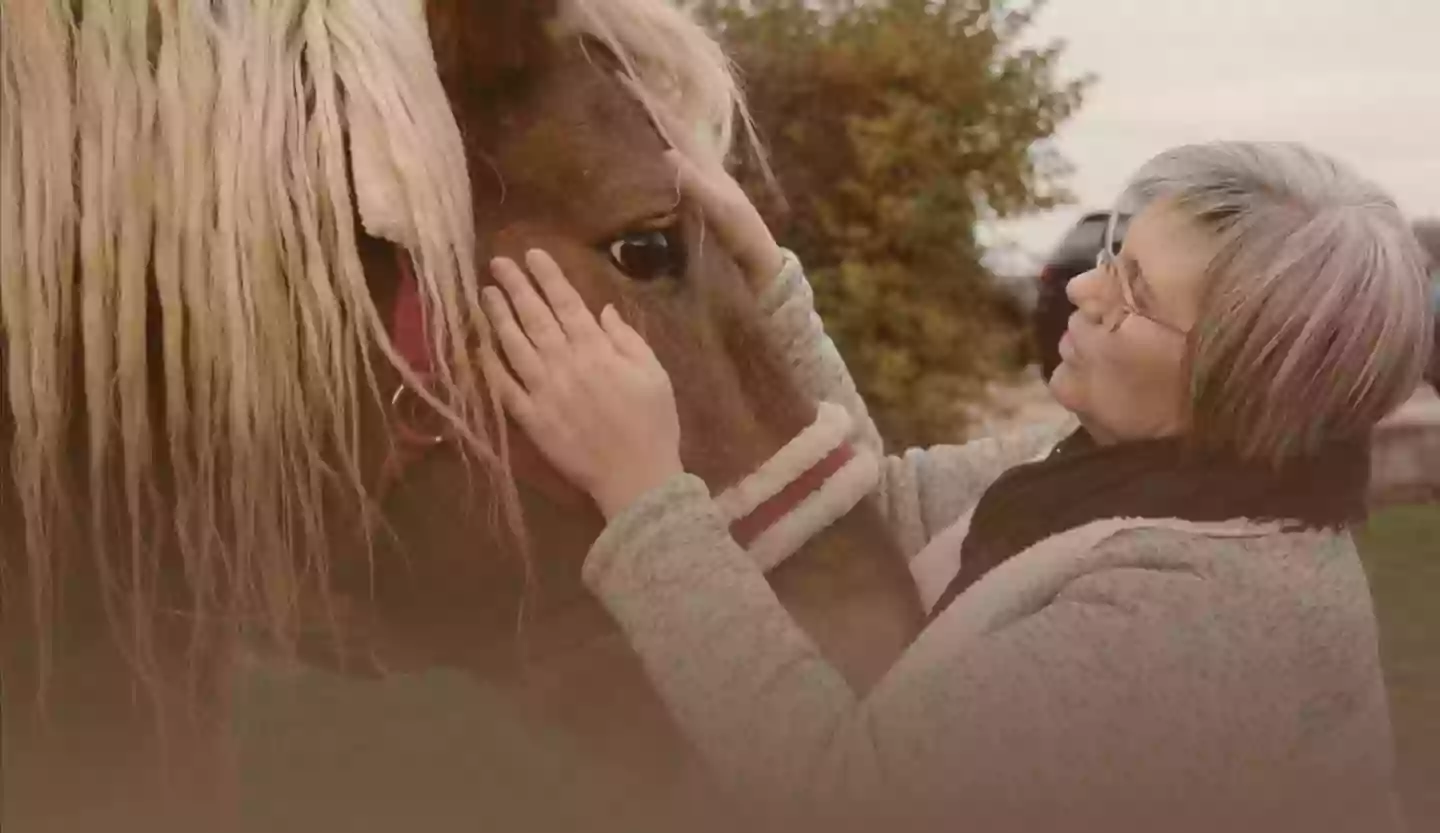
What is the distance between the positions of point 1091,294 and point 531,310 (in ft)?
0.78

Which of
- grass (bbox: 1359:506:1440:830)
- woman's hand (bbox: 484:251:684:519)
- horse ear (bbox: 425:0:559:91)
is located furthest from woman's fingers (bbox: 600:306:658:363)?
grass (bbox: 1359:506:1440:830)

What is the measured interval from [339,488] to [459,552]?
56 millimetres

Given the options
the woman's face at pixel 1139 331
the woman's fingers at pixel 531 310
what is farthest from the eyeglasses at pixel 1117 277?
the woman's fingers at pixel 531 310

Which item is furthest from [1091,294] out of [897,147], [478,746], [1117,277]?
[478,746]

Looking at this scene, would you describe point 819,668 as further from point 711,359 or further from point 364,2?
point 364,2

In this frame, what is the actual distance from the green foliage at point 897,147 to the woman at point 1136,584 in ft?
0.28

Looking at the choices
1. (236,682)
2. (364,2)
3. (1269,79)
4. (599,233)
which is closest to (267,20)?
(364,2)

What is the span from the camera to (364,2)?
1.49 feet

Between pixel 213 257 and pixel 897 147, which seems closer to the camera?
pixel 213 257

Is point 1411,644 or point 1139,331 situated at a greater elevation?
point 1139,331

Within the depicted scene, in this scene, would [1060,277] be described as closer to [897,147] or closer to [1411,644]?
[897,147]

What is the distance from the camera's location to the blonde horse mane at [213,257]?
43 centimetres

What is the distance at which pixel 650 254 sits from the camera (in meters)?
0.49

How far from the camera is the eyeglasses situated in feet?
1.56
